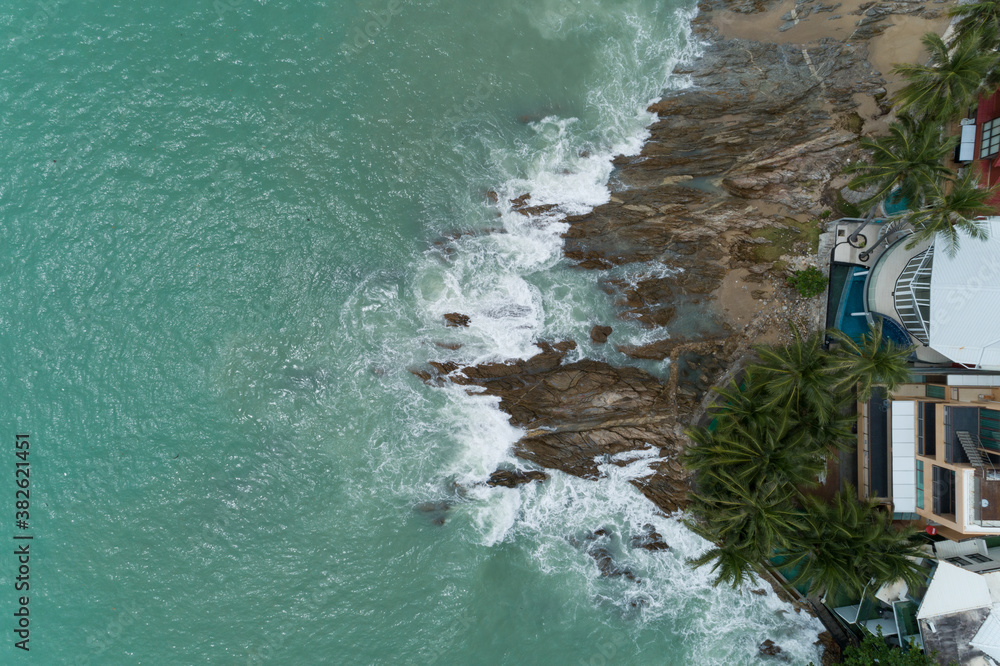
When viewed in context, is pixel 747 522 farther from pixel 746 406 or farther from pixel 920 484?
pixel 920 484

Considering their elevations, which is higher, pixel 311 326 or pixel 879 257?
pixel 879 257

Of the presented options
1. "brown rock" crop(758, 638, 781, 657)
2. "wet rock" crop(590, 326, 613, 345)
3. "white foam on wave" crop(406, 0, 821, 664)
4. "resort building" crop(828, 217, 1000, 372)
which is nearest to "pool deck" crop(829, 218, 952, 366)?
"resort building" crop(828, 217, 1000, 372)

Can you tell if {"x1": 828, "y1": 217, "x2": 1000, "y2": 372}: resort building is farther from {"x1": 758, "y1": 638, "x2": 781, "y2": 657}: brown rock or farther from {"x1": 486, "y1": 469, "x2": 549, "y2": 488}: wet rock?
{"x1": 486, "y1": 469, "x2": 549, "y2": 488}: wet rock

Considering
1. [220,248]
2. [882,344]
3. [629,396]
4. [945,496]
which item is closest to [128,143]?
[220,248]

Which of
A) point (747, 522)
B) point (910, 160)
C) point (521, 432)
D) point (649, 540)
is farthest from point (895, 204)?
point (521, 432)

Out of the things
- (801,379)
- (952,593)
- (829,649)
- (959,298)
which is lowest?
(829,649)

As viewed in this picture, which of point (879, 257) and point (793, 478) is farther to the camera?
point (879, 257)

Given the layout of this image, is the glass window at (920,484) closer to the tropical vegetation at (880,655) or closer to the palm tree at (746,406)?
the tropical vegetation at (880,655)

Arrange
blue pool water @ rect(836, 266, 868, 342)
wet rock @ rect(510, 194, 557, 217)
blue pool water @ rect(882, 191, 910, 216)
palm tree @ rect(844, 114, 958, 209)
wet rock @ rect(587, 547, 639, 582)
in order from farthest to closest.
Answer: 1. wet rock @ rect(510, 194, 557, 217)
2. wet rock @ rect(587, 547, 639, 582)
3. blue pool water @ rect(836, 266, 868, 342)
4. blue pool water @ rect(882, 191, 910, 216)
5. palm tree @ rect(844, 114, 958, 209)
